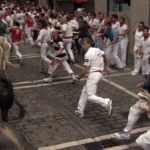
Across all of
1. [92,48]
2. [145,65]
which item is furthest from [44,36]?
[92,48]

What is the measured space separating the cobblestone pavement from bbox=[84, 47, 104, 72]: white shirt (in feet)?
3.92

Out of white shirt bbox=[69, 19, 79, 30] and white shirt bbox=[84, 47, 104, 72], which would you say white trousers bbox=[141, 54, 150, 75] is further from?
white shirt bbox=[69, 19, 79, 30]

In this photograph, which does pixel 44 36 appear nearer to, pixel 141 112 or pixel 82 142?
pixel 82 142

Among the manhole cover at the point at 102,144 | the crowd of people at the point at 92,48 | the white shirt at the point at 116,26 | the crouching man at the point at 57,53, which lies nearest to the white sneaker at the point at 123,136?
the crowd of people at the point at 92,48

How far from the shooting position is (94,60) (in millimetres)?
9164

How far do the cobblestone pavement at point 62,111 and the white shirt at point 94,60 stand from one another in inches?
47.0

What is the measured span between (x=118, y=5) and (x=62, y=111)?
11605mm

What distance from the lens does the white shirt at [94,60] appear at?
917 cm

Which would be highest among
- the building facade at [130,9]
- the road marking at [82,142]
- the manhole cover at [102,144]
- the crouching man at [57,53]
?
the building facade at [130,9]

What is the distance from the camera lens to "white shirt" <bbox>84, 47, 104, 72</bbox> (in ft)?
30.1

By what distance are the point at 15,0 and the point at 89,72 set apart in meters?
37.8

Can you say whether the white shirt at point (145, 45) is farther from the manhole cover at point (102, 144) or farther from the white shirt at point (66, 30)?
the manhole cover at point (102, 144)

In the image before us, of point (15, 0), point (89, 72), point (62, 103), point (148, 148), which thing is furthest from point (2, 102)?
point (15, 0)

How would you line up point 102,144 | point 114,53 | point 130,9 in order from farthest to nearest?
point 130,9 < point 114,53 < point 102,144
